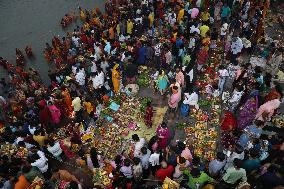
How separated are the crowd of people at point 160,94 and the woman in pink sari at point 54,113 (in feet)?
0.14

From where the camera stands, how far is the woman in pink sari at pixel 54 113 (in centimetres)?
1455

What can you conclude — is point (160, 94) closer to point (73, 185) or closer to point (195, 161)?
point (195, 161)

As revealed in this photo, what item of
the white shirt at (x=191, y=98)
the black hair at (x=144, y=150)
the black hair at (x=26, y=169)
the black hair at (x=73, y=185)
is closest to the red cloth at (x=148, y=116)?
the white shirt at (x=191, y=98)

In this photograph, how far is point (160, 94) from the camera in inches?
634

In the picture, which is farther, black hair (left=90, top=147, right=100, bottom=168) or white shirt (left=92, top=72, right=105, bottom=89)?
white shirt (left=92, top=72, right=105, bottom=89)

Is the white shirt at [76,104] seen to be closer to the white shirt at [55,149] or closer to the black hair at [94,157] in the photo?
the white shirt at [55,149]

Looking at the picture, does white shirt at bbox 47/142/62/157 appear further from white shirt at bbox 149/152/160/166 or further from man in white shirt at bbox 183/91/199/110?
man in white shirt at bbox 183/91/199/110

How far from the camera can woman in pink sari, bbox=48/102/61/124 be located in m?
14.6

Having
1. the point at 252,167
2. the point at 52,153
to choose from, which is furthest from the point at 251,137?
the point at 52,153

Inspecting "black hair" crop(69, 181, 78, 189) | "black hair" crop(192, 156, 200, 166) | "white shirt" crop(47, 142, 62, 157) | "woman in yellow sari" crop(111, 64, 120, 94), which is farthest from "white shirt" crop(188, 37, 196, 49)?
"black hair" crop(69, 181, 78, 189)

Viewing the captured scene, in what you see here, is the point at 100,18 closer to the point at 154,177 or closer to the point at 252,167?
the point at 154,177

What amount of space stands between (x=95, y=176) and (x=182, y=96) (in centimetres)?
567

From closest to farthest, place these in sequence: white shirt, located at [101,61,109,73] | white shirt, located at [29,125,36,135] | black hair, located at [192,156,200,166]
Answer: black hair, located at [192,156,200,166], white shirt, located at [29,125,36,135], white shirt, located at [101,61,109,73]

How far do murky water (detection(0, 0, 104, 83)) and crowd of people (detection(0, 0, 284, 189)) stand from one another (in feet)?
5.82
